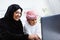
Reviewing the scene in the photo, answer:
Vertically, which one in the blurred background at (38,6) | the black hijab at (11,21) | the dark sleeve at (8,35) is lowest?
the dark sleeve at (8,35)

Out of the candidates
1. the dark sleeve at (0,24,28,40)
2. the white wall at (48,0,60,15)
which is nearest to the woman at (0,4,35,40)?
the dark sleeve at (0,24,28,40)

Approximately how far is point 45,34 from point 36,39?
18 centimetres

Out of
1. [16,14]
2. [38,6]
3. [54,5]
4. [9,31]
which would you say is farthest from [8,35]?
[54,5]

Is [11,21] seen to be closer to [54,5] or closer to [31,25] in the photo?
[31,25]

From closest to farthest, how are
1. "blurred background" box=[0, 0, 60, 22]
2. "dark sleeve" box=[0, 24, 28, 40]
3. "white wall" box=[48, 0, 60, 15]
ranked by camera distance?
"dark sleeve" box=[0, 24, 28, 40] → "blurred background" box=[0, 0, 60, 22] → "white wall" box=[48, 0, 60, 15]

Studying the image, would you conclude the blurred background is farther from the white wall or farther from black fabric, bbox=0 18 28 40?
black fabric, bbox=0 18 28 40

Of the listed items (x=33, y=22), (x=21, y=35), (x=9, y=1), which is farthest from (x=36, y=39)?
(x=9, y=1)

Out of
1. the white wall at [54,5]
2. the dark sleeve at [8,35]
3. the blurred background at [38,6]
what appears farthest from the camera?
the white wall at [54,5]

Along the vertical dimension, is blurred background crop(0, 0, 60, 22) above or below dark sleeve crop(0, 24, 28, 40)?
above

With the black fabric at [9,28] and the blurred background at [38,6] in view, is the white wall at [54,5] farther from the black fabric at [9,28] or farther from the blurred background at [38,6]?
the black fabric at [9,28]

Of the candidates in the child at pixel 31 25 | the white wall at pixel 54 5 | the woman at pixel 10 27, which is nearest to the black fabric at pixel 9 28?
the woman at pixel 10 27

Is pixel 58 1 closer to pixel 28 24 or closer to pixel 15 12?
pixel 28 24

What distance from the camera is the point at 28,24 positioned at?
134cm

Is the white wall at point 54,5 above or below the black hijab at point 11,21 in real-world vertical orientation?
above
